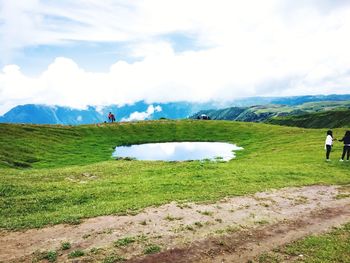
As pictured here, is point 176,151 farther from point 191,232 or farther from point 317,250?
point 317,250

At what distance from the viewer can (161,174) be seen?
137 feet

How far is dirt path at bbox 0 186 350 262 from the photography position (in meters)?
19.2

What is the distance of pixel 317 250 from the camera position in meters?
19.7

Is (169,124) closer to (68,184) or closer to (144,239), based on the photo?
(68,184)

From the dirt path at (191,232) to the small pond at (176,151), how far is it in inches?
1717

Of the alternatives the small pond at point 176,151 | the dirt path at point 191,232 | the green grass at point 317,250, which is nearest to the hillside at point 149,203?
the dirt path at point 191,232

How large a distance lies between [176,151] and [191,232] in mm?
65581

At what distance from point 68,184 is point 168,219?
51.9 ft

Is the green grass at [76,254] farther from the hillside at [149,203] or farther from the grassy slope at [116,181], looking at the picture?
the grassy slope at [116,181]

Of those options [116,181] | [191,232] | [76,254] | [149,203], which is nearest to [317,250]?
[191,232]

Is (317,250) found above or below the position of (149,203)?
below

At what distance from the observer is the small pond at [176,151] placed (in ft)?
252

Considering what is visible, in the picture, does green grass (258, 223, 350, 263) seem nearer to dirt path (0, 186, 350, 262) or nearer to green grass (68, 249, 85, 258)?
dirt path (0, 186, 350, 262)

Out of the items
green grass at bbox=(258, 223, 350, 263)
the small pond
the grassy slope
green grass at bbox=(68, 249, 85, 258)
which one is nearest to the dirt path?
green grass at bbox=(68, 249, 85, 258)
